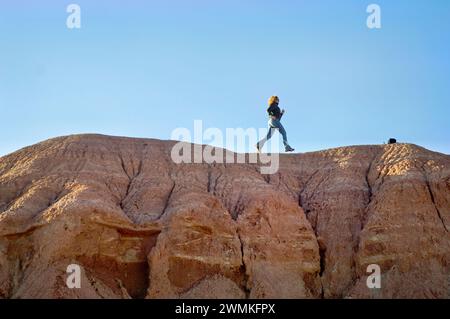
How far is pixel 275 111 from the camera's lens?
34.8 m

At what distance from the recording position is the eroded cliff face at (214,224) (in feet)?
94.4

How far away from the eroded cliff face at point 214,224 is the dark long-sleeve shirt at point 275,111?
7.28 ft

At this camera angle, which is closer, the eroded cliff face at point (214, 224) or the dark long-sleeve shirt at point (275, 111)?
the eroded cliff face at point (214, 224)

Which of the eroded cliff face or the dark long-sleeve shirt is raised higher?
the dark long-sleeve shirt

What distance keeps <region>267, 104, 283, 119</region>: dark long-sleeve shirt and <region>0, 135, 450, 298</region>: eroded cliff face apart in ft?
7.28

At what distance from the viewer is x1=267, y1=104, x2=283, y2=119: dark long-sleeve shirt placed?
1372 inches

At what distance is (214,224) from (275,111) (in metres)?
6.79

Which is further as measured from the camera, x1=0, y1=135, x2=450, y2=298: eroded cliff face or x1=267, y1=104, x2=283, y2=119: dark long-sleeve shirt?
x1=267, y1=104, x2=283, y2=119: dark long-sleeve shirt

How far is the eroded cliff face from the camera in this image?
2877cm

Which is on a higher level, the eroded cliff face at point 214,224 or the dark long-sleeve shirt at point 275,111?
the dark long-sleeve shirt at point 275,111

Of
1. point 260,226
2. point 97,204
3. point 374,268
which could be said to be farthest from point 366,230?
point 97,204

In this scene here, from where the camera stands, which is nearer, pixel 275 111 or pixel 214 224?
pixel 214 224
